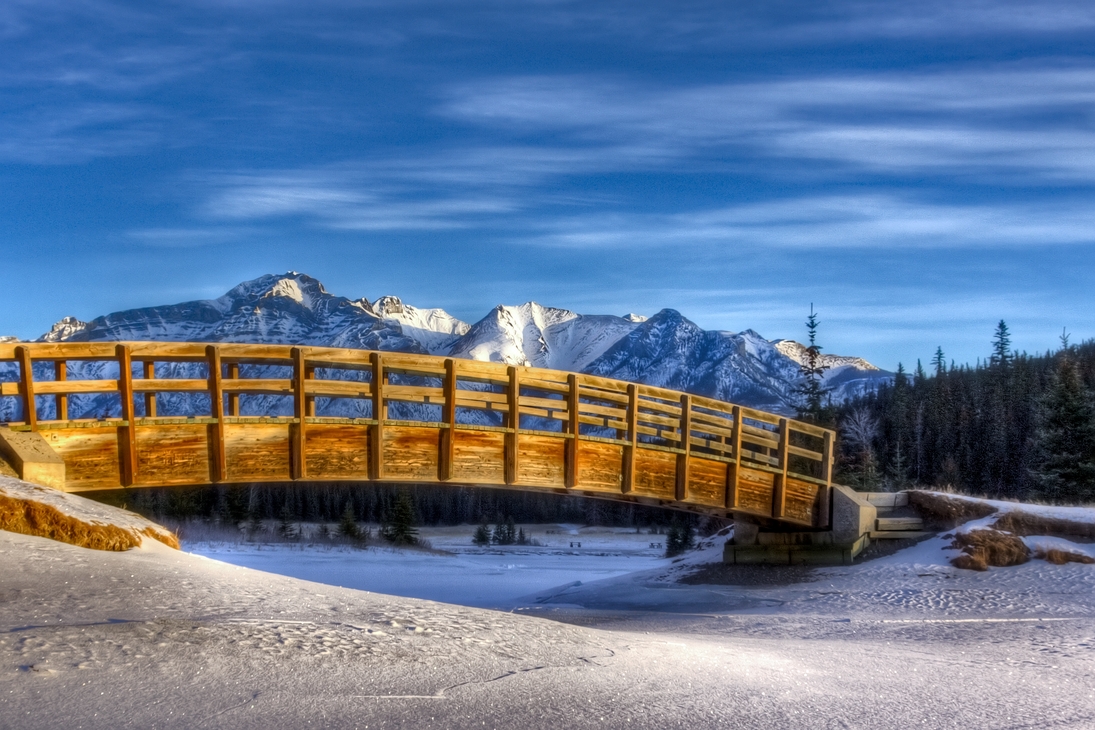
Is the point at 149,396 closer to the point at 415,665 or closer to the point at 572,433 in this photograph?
the point at 572,433

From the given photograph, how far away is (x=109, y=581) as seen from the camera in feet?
26.9

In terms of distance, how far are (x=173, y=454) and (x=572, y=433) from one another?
6956mm

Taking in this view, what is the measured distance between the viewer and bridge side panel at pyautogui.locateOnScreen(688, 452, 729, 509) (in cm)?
1945

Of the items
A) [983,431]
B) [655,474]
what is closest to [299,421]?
[655,474]

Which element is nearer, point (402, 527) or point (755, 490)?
point (755, 490)

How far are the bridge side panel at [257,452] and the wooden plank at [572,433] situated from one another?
5.21 meters

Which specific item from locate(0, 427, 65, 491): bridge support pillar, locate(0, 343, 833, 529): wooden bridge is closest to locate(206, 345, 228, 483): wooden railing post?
locate(0, 343, 833, 529): wooden bridge

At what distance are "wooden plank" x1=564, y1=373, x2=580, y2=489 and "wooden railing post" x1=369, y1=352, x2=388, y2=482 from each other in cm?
359

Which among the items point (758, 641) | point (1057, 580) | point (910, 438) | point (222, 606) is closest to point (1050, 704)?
point (758, 641)

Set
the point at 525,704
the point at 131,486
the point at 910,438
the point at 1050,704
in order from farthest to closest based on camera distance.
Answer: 1. the point at 910,438
2. the point at 131,486
3. the point at 1050,704
4. the point at 525,704

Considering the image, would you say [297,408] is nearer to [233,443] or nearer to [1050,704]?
[233,443]

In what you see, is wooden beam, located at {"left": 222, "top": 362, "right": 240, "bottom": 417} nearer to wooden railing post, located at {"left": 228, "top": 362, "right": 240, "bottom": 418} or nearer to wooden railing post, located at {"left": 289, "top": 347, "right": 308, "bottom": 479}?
wooden railing post, located at {"left": 228, "top": 362, "right": 240, "bottom": 418}

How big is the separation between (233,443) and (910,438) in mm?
81773

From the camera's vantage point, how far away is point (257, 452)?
14.7m
